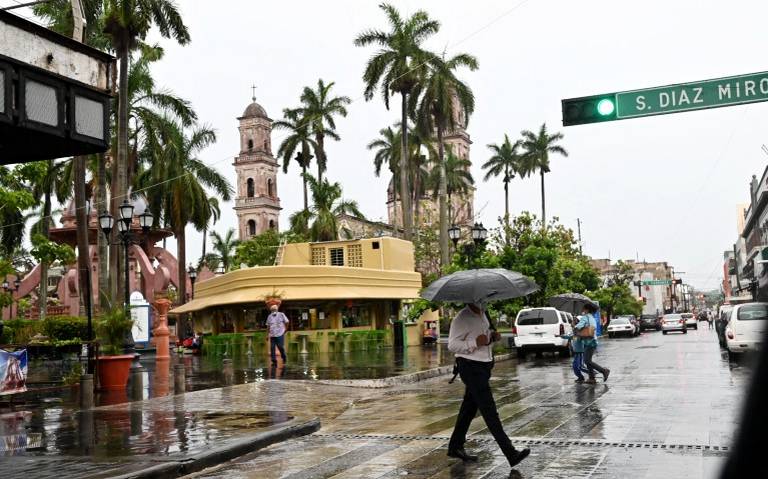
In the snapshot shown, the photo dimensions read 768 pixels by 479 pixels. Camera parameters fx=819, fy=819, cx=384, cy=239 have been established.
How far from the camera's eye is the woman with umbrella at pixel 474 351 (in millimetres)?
8016

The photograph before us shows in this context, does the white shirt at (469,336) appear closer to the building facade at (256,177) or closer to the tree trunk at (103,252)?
the tree trunk at (103,252)

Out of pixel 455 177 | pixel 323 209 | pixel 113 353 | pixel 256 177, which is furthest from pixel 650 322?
pixel 113 353

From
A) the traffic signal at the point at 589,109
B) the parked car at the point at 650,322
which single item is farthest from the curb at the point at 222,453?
the parked car at the point at 650,322

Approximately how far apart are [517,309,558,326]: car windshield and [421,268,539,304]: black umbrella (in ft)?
61.9

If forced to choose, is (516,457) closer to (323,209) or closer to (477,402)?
(477,402)

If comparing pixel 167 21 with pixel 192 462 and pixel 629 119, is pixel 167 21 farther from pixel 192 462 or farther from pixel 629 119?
pixel 192 462

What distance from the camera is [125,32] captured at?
31484 millimetres

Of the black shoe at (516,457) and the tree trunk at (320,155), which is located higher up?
the tree trunk at (320,155)

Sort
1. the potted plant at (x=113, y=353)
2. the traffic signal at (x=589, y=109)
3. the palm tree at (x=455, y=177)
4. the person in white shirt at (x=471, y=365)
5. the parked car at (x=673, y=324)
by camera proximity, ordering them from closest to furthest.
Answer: the person in white shirt at (x=471, y=365) → the traffic signal at (x=589, y=109) → the potted plant at (x=113, y=353) → the parked car at (x=673, y=324) → the palm tree at (x=455, y=177)

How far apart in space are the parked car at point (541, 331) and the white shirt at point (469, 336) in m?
20.1

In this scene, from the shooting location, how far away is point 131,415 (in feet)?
42.2

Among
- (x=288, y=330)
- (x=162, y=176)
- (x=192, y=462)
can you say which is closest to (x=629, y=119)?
(x=192, y=462)

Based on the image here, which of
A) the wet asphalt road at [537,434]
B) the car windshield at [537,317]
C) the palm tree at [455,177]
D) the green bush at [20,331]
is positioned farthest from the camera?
the palm tree at [455,177]

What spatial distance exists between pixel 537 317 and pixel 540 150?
4694 cm
